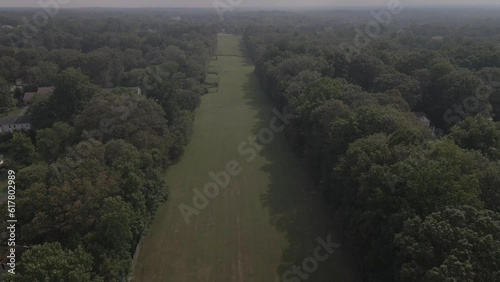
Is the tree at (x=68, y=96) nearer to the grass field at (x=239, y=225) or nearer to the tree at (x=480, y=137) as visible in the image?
the grass field at (x=239, y=225)

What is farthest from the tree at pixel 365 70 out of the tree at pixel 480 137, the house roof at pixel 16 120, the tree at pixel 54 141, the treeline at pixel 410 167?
the house roof at pixel 16 120

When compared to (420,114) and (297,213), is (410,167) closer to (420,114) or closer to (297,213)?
(297,213)

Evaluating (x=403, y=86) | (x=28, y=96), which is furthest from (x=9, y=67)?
(x=403, y=86)

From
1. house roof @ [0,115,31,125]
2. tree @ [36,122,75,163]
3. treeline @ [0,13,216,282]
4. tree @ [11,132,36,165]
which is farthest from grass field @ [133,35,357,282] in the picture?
house roof @ [0,115,31,125]

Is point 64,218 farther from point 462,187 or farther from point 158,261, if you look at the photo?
point 462,187

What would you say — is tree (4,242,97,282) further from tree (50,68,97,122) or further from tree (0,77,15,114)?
tree (0,77,15,114)

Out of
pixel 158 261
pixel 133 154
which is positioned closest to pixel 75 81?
pixel 133 154
